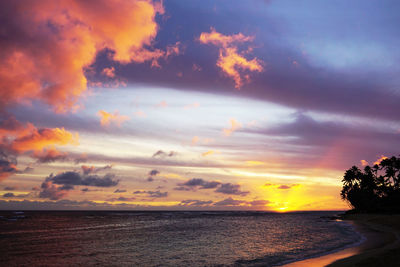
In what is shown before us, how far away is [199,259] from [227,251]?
6.50 meters

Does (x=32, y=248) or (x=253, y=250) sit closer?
(x=253, y=250)

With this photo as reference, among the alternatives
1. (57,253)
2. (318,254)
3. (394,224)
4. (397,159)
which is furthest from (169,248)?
(397,159)

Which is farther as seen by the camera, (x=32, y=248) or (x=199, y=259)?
(x=32, y=248)

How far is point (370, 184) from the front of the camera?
13038 centimetres

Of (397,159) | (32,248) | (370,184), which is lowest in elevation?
(32,248)

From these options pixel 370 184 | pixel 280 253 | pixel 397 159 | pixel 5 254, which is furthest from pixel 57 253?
pixel 370 184

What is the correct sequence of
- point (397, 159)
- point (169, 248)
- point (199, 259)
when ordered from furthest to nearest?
point (397, 159) → point (169, 248) → point (199, 259)

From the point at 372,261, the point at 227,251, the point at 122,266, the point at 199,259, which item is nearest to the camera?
the point at 372,261

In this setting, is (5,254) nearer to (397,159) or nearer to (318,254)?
(318,254)

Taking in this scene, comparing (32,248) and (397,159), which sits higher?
(397,159)

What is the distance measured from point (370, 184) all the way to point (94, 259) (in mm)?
128992

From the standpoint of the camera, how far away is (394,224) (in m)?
65.4

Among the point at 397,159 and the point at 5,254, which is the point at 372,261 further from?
the point at 397,159

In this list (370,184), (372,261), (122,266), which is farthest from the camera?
(370,184)
